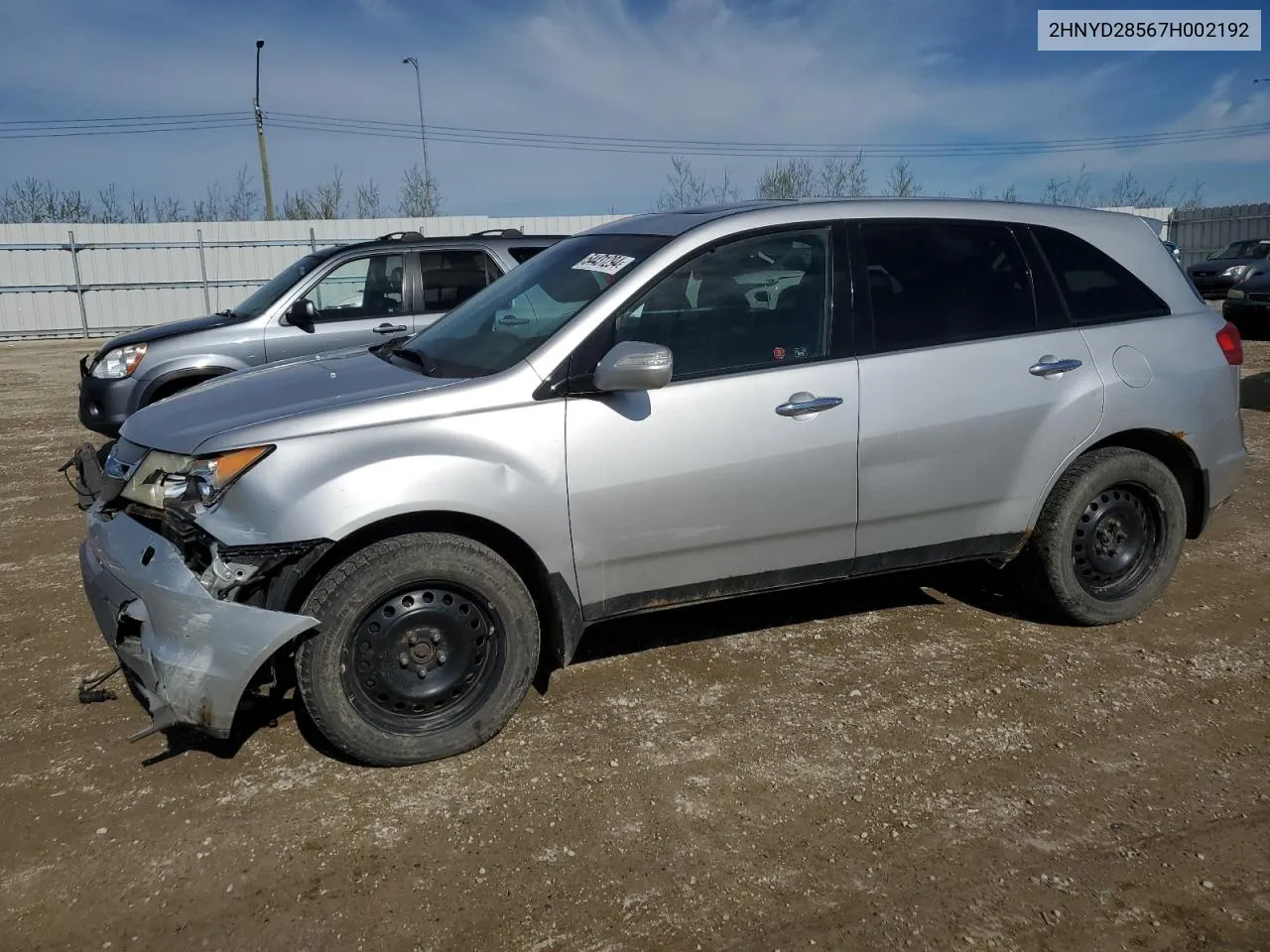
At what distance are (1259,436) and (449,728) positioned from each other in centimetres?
790

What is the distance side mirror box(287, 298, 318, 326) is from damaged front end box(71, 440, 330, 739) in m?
4.53

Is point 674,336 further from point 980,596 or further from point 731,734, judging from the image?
point 980,596

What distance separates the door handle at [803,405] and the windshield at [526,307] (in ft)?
2.54

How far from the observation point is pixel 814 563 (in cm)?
403

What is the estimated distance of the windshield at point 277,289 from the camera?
310 inches

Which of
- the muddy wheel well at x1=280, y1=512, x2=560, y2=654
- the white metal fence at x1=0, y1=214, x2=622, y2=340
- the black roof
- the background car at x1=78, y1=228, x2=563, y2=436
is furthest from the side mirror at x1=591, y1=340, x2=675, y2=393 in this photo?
the white metal fence at x1=0, y1=214, x2=622, y2=340

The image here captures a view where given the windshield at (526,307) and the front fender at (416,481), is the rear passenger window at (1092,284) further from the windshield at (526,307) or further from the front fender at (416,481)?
the front fender at (416,481)

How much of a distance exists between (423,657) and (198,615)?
0.73 metres

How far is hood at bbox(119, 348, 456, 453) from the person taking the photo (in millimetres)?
3426

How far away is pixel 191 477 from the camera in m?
3.29

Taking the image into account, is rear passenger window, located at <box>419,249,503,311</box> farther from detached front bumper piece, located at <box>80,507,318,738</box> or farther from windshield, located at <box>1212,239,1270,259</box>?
windshield, located at <box>1212,239,1270,259</box>

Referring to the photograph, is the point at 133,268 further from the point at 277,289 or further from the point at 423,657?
the point at 423,657

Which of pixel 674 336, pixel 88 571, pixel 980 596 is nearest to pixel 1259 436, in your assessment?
pixel 980 596

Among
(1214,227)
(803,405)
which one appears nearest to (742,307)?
(803,405)
